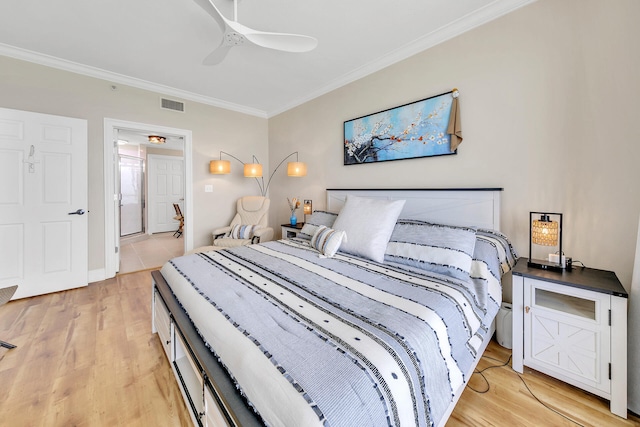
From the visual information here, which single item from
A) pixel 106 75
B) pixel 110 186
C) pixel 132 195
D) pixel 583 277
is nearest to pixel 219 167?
pixel 110 186

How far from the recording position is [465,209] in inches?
87.6

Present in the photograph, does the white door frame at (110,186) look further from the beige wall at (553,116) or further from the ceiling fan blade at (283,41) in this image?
the beige wall at (553,116)

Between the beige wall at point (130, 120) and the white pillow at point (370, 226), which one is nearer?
the white pillow at point (370, 226)

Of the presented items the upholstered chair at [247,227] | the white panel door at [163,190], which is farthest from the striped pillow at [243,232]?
the white panel door at [163,190]

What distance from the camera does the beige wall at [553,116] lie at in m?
1.61

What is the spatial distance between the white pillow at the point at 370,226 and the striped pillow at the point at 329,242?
0.22 feet

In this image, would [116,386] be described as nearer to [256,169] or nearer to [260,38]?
[260,38]

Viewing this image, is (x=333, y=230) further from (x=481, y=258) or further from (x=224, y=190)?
(x=224, y=190)

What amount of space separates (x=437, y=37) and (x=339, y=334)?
2705 mm

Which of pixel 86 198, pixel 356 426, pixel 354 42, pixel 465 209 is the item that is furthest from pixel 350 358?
pixel 86 198

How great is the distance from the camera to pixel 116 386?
5.12ft

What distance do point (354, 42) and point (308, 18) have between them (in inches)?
22.0

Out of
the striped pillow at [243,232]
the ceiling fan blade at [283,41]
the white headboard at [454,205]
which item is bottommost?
the striped pillow at [243,232]

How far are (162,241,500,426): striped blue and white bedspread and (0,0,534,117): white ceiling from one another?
2.05 meters
